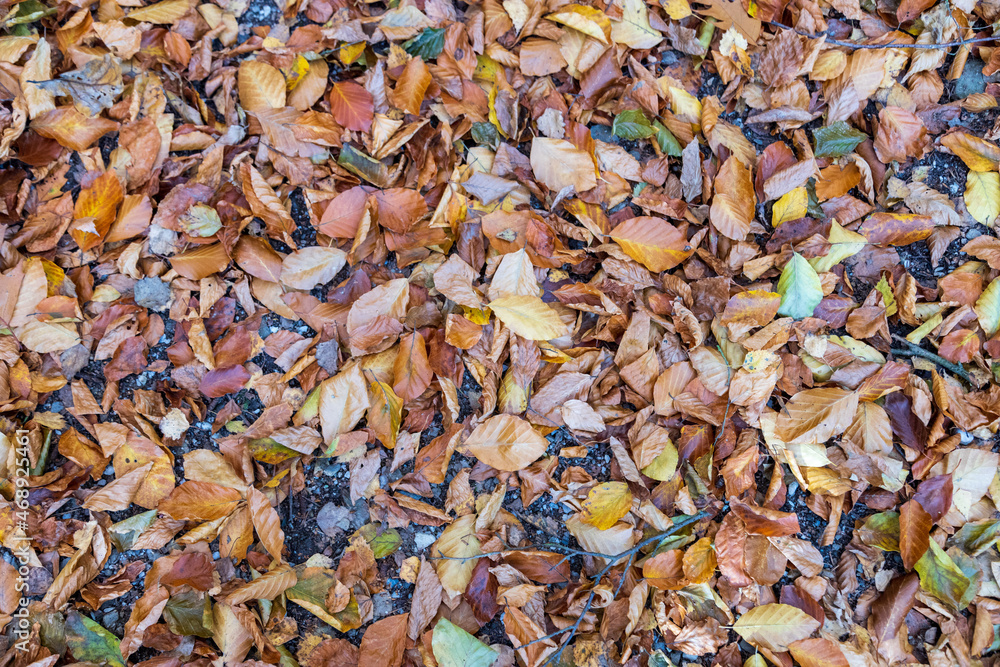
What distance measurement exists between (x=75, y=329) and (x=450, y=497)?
1.26 metres

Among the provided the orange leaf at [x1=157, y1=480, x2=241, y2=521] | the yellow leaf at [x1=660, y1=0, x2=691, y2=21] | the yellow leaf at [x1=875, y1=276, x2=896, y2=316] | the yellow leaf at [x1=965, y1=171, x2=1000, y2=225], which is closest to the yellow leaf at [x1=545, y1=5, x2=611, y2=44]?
the yellow leaf at [x1=660, y1=0, x2=691, y2=21]

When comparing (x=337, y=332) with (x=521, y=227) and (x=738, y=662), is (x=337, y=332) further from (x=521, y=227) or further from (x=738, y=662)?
(x=738, y=662)

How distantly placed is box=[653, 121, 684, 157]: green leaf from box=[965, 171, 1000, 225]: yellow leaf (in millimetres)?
941

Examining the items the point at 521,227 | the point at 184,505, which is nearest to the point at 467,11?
the point at 521,227

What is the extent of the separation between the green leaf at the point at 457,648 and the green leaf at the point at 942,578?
1.30 m

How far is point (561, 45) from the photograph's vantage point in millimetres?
1900

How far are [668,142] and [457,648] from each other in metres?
1.69

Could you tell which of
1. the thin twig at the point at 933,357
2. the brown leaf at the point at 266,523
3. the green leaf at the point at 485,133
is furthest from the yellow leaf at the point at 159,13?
the thin twig at the point at 933,357

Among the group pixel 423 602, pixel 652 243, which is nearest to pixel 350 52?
pixel 652 243

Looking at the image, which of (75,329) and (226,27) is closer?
(75,329)

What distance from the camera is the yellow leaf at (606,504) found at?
173cm

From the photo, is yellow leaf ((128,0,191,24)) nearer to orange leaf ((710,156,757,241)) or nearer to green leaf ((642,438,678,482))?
orange leaf ((710,156,757,241))

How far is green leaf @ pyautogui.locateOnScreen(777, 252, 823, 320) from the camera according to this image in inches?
69.2

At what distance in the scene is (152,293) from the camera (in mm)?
1794
